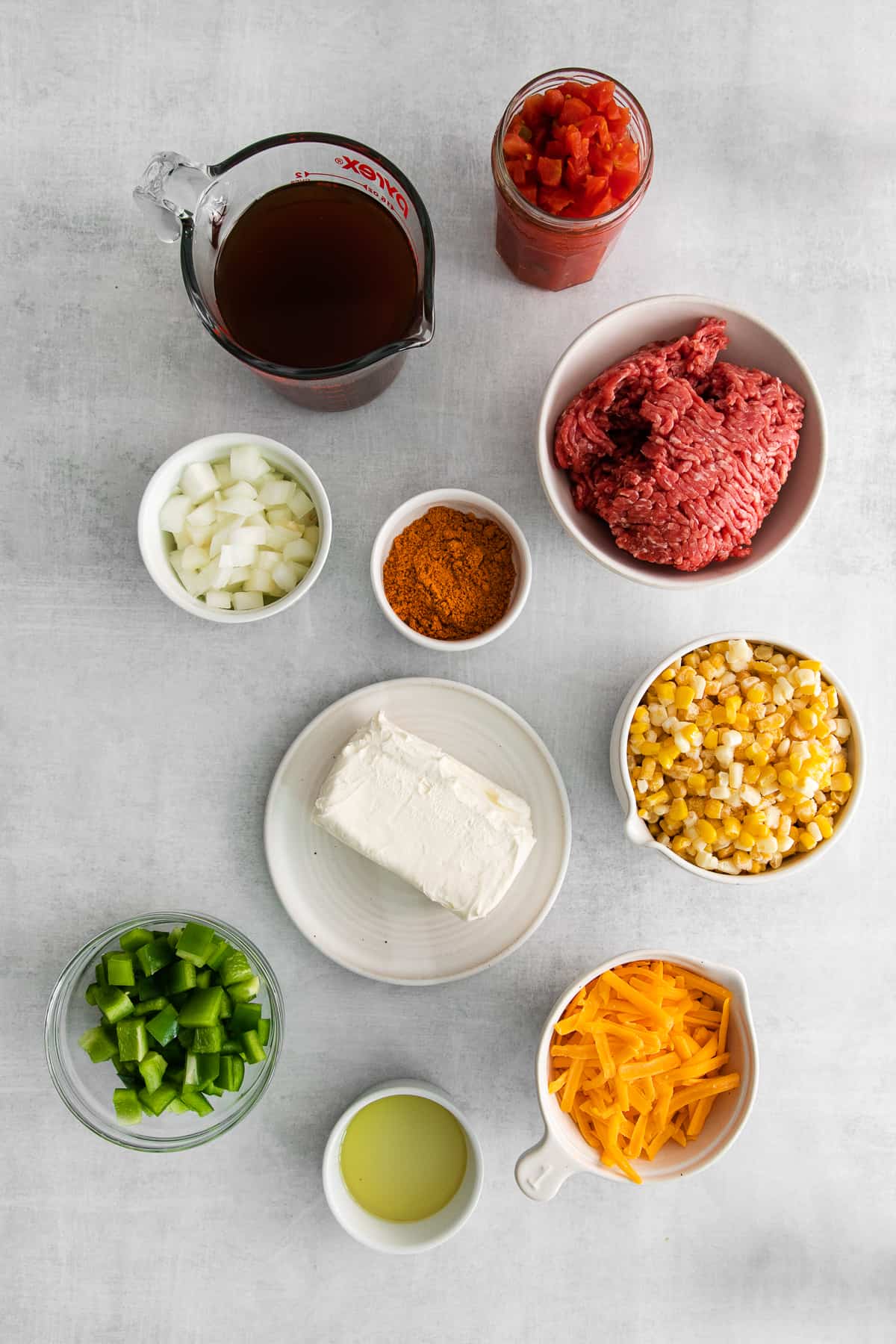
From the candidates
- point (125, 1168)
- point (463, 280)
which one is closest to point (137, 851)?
point (125, 1168)

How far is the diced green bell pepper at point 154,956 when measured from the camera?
167 centimetres

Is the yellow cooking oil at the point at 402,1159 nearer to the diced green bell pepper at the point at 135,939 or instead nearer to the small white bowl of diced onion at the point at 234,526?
the diced green bell pepper at the point at 135,939

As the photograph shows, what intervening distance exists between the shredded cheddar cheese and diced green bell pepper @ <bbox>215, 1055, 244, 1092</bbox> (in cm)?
59

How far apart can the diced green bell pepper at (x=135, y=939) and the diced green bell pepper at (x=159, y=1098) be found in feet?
0.85

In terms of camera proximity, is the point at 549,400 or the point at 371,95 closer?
the point at 549,400

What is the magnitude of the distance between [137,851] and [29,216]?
132 centimetres

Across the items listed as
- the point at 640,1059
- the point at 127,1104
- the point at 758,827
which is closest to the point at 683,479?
the point at 758,827

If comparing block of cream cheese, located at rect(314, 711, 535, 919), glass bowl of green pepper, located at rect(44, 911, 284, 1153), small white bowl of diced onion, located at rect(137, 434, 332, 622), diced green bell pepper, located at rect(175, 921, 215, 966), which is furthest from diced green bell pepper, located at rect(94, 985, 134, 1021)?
small white bowl of diced onion, located at rect(137, 434, 332, 622)

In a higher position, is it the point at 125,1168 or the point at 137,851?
the point at 137,851

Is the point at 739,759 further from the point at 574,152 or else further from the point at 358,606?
the point at 574,152

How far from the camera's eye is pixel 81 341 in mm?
1838

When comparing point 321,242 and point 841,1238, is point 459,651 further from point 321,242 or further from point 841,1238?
point 841,1238

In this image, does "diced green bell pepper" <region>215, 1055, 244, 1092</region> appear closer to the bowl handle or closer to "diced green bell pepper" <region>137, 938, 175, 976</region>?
"diced green bell pepper" <region>137, 938, 175, 976</region>

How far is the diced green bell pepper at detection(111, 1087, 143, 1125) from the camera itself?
1.68 m
